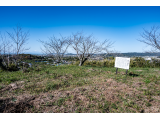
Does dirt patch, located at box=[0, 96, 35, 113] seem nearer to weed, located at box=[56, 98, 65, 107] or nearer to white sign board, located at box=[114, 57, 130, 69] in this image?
weed, located at box=[56, 98, 65, 107]

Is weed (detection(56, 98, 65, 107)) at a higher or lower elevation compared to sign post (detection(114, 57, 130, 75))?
lower

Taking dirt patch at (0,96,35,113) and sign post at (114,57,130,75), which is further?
sign post at (114,57,130,75)

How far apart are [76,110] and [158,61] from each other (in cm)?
1524

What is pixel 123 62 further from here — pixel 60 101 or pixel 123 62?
pixel 60 101

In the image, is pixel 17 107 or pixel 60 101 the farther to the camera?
pixel 60 101

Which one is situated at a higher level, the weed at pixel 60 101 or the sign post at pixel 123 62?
the sign post at pixel 123 62

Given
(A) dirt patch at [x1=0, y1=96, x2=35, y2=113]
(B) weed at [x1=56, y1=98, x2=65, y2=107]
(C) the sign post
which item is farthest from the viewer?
(C) the sign post

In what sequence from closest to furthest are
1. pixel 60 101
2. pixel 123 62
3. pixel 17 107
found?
1. pixel 17 107
2. pixel 60 101
3. pixel 123 62

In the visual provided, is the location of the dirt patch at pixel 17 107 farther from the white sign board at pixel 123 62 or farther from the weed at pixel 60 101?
the white sign board at pixel 123 62

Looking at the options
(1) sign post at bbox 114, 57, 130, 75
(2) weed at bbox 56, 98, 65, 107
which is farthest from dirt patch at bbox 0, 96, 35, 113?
(1) sign post at bbox 114, 57, 130, 75

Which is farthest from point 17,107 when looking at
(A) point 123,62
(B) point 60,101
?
(A) point 123,62

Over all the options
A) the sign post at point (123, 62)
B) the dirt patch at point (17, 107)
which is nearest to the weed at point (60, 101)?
the dirt patch at point (17, 107)
